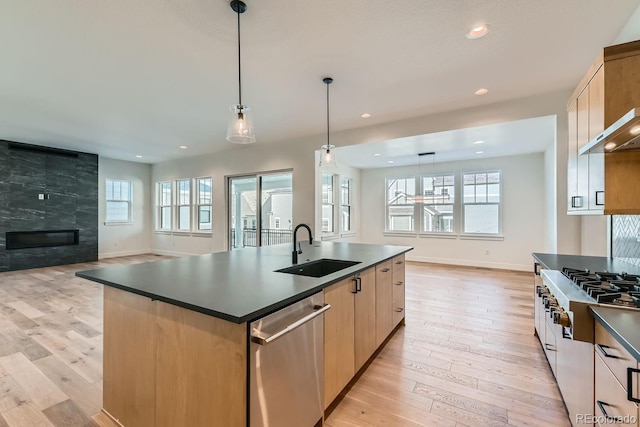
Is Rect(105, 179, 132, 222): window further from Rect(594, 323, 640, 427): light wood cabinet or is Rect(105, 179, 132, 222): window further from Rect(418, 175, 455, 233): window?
Rect(594, 323, 640, 427): light wood cabinet

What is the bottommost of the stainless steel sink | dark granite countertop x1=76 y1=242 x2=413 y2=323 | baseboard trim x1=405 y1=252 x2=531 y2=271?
baseboard trim x1=405 y1=252 x2=531 y2=271

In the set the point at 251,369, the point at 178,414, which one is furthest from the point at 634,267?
the point at 178,414

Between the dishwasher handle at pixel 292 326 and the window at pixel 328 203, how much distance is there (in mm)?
5050

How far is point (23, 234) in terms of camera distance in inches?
248

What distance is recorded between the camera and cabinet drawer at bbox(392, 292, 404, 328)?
291 centimetres

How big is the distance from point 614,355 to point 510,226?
Result: 619 cm

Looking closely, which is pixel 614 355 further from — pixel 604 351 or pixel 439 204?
pixel 439 204

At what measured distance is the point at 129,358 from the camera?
5.14 feet

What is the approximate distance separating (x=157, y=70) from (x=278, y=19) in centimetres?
167

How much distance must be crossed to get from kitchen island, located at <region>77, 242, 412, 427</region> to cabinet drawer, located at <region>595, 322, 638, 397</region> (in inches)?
48.6

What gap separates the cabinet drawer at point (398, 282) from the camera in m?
2.89

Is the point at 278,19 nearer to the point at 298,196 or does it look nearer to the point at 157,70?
the point at 157,70

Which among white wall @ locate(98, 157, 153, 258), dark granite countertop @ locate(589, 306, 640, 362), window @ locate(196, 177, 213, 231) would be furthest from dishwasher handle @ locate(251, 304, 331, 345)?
white wall @ locate(98, 157, 153, 258)

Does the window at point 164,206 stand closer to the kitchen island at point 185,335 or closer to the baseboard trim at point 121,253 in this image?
the baseboard trim at point 121,253
